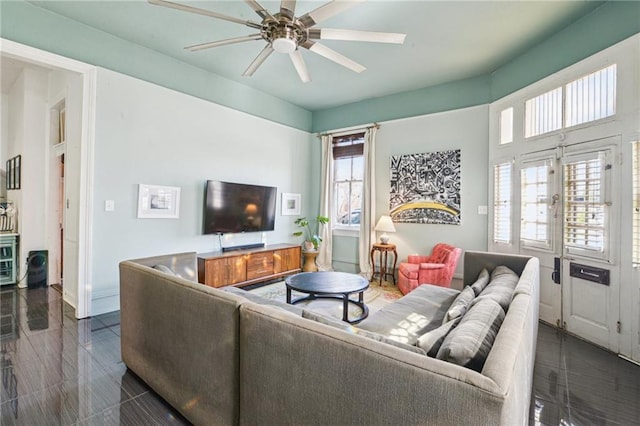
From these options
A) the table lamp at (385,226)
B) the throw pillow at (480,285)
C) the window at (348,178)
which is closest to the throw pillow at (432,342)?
the throw pillow at (480,285)

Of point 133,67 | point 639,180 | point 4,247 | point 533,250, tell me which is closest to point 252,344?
point 639,180

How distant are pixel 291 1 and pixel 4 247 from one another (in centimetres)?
530

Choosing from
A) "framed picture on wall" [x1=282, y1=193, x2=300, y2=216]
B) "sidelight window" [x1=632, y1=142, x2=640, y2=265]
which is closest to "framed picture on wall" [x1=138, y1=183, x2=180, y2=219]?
"framed picture on wall" [x1=282, y1=193, x2=300, y2=216]

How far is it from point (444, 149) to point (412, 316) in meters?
3.24

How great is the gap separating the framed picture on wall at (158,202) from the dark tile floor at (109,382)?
140 cm

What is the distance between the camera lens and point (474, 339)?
48.3 inches

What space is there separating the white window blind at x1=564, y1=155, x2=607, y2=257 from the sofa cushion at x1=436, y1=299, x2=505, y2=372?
2.17 m

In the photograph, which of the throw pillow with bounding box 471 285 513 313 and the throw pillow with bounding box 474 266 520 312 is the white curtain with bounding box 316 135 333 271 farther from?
the throw pillow with bounding box 471 285 513 313

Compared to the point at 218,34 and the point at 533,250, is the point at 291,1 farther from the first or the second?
the point at 533,250

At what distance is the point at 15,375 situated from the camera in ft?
7.30

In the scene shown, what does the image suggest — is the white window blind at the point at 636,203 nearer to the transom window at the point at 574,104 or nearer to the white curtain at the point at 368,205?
the transom window at the point at 574,104

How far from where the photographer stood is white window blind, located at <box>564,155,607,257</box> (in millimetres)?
2877

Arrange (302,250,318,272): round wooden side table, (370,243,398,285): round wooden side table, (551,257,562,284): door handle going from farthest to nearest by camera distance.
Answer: (302,250,318,272): round wooden side table
(370,243,398,285): round wooden side table
(551,257,562,284): door handle

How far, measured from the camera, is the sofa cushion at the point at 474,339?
1131mm
